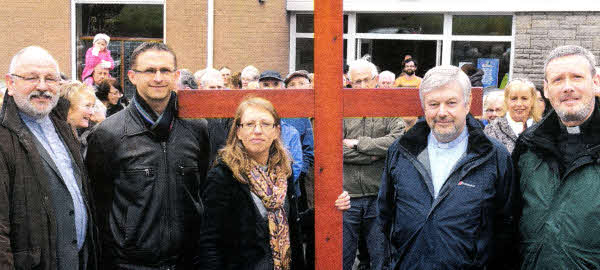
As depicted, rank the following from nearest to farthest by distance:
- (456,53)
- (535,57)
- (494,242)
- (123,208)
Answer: (494,242), (123,208), (535,57), (456,53)

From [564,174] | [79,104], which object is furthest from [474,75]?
[564,174]

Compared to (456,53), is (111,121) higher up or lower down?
lower down

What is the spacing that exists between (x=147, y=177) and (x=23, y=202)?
1.78 ft

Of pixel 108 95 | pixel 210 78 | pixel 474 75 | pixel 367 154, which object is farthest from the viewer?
pixel 474 75

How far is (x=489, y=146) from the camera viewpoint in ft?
8.70

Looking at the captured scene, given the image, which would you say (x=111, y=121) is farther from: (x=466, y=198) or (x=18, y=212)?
(x=466, y=198)

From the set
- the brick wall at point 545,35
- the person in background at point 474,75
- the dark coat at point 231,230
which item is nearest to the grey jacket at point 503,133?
the dark coat at point 231,230

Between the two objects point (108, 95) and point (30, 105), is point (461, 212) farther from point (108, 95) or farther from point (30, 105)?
point (108, 95)

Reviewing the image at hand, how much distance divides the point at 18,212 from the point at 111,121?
64cm

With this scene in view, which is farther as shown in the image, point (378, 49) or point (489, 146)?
point (378, 49)

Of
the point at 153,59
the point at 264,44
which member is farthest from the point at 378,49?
the point at 153,59

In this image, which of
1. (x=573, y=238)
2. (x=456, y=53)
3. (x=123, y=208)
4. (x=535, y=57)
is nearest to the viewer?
(x=573, y=238)

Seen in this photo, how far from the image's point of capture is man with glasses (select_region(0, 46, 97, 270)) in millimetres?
2480

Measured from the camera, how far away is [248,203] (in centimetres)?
275
